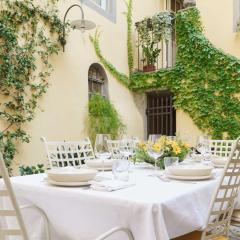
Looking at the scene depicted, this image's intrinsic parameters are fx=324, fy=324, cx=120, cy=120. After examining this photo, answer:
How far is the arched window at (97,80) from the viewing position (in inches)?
258

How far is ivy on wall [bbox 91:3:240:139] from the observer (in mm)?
6371

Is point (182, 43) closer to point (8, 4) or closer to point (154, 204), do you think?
point (8, 4)

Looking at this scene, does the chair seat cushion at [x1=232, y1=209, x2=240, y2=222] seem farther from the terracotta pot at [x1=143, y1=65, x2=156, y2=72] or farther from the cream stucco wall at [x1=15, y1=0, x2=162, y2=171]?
the terracotta pot at [x1=143, y1=65, x2=156, y2=72]

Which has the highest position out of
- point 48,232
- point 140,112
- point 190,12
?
point 190,12

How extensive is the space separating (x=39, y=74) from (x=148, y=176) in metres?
3.66

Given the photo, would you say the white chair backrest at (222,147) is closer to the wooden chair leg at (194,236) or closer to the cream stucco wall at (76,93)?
the wooden chair leg at (194,236)

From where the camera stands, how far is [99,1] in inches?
278

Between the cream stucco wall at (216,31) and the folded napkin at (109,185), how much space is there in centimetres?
508

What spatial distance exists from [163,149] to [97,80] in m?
4.65

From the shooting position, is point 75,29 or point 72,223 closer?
point 72,223

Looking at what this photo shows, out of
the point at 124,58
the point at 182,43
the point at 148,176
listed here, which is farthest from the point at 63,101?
the point at 148,176

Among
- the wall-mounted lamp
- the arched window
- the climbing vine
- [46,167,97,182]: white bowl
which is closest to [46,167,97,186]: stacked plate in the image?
[46,167,97,182]: white bowl

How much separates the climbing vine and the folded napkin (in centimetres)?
317

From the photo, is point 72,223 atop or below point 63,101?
below
